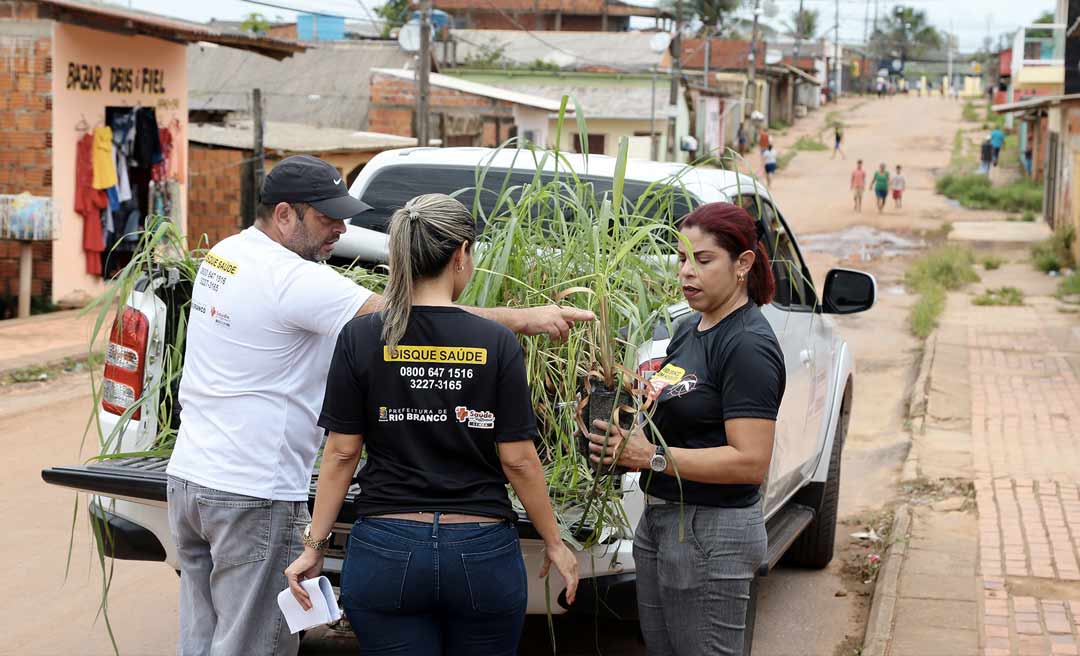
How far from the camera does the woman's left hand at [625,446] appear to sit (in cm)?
328

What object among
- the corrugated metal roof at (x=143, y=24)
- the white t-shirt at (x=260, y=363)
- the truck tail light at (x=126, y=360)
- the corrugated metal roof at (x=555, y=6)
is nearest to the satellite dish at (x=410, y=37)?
the corrugated metal roof at (x=143, y=24)

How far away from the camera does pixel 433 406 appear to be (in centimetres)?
287

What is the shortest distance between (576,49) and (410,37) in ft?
97.4

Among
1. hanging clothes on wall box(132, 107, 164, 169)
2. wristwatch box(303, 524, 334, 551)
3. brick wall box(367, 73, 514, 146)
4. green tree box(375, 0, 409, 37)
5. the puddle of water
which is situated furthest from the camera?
green tree box(375, 0, 409, 37)

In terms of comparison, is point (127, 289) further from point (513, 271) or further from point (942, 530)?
point (942, 530)

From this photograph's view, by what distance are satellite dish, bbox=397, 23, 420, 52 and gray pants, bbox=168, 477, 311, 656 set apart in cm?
2042

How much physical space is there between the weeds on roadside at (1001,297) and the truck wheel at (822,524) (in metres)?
13.4

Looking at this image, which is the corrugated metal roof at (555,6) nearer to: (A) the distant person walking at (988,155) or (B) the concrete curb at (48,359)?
(A) the distant person walking at (988,155)

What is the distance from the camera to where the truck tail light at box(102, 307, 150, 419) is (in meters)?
4.33

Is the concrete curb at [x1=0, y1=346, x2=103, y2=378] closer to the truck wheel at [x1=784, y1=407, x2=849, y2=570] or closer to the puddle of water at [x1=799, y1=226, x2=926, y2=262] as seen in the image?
the truck wheel at [x1=784, y1=407, x2=849, y2=570]

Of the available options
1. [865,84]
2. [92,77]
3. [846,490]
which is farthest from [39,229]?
[865,84]

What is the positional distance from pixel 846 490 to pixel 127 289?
5.52m

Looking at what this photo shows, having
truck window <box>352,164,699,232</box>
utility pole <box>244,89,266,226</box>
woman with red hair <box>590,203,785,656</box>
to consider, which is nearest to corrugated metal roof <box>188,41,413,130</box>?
utility pole <box>244,89,266,226</box>

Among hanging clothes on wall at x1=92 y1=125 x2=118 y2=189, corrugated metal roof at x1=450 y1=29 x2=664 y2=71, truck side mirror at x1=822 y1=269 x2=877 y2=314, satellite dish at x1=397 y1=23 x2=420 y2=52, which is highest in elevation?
corrugated metal roof at x1=450 y1=29 x2=664 y2=71
